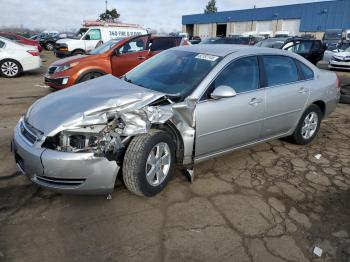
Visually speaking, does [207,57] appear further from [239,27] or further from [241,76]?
[239,27]

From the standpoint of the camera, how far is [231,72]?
150 inches

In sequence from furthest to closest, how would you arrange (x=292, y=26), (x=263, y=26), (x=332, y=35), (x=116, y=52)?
(x=263, y=26), (x=292, y=26), (x=332, y=35), (x=116, y=52)

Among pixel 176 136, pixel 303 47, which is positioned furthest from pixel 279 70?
pixel 303 47

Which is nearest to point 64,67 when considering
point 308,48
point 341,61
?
point 308,48

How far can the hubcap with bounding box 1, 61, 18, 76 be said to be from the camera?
11938 mm

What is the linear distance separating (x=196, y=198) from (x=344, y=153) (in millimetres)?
2791

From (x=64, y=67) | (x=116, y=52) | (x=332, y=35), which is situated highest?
(x=116, y=52)

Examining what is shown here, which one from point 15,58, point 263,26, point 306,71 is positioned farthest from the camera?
point 263,26

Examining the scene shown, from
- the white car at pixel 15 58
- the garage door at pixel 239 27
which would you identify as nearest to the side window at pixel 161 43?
the white car at pixel 15 58

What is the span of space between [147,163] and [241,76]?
1658 millimetres

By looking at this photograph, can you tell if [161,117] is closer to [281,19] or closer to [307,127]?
[307,127]

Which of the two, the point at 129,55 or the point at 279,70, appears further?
the point at 129,55

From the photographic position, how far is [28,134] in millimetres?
3154

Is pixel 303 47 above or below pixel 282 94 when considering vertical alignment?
below
